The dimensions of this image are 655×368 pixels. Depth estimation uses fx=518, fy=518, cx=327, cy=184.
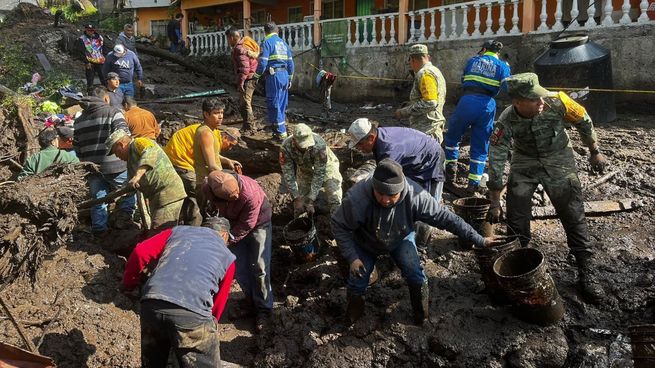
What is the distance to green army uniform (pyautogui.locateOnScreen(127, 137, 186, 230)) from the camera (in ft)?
18.0

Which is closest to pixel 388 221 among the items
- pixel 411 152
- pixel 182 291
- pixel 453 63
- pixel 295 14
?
pixel 411 152

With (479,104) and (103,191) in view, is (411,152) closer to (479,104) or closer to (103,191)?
(479,104)

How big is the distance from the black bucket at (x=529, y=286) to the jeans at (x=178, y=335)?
7.72 feet

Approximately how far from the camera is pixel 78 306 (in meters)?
5.27

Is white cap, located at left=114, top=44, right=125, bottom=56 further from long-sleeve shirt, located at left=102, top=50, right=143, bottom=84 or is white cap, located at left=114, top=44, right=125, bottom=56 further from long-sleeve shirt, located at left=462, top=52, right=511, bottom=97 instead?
long-sleeve shirt, located at left=462, top=52, right=511, bottom=97

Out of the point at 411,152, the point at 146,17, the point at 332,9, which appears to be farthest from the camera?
the point at 146,17

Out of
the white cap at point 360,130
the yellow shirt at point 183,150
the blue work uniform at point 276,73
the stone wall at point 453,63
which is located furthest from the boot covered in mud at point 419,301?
the stone wall at point 453,63

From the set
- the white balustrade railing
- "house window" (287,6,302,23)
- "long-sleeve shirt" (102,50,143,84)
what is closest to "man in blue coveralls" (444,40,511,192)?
the white balustrade railing

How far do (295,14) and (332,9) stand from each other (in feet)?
7.35

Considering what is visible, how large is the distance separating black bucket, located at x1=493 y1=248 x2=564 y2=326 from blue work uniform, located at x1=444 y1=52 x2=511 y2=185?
2.41 meters

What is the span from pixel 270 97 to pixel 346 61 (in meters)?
6.45

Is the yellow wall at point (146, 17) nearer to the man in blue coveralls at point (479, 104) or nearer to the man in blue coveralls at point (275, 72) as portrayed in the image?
the man in blue coveralls at point (275, 72)

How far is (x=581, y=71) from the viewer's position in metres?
8.48

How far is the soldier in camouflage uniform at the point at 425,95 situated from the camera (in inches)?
255
